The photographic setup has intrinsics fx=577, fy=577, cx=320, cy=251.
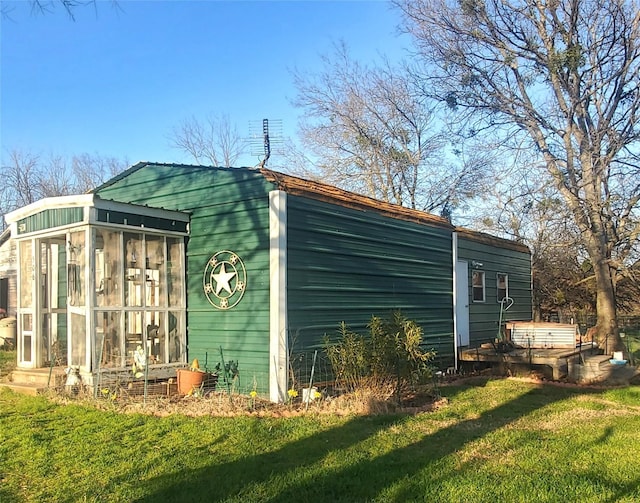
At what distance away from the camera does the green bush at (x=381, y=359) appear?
784 cm

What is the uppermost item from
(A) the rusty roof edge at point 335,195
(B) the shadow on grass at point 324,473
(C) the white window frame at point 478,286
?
(A) the rusty roof edge at point 335,195

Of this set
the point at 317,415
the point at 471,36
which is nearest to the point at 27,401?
the point at 317,415

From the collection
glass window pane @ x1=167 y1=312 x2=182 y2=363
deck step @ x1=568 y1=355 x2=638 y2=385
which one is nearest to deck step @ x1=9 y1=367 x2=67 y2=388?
glass window pane @ x1=167 y1=312 x2=182 y2=363

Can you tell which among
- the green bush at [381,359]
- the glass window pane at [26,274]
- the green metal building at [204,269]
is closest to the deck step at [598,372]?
the green metal building at [204,269]

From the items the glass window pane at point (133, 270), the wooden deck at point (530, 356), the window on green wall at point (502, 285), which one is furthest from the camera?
Result: the window on green wall at point (502, 285)

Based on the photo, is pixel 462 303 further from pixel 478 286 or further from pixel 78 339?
pixel 78 339

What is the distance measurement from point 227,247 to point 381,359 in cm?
283

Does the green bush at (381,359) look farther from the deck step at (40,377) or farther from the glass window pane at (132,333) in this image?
the deck step at (40,377)

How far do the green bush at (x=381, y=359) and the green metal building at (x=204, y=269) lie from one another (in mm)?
748

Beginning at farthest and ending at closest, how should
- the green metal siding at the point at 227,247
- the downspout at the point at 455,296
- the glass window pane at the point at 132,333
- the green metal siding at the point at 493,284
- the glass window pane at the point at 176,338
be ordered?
the green metal siding at the point at 493,284 → the downspout at the point at 455,296 → the glass window pane at the point at 176,338 → the glass window pane at the point at 132,333 → the green metal siding at the point at 227,247

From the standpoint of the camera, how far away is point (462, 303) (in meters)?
12.7

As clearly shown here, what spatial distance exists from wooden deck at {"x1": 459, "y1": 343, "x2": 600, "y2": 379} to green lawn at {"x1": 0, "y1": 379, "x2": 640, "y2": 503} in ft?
9.16

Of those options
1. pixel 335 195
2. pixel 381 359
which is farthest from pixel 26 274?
pixel 381 359

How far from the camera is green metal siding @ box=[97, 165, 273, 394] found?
824 cm
